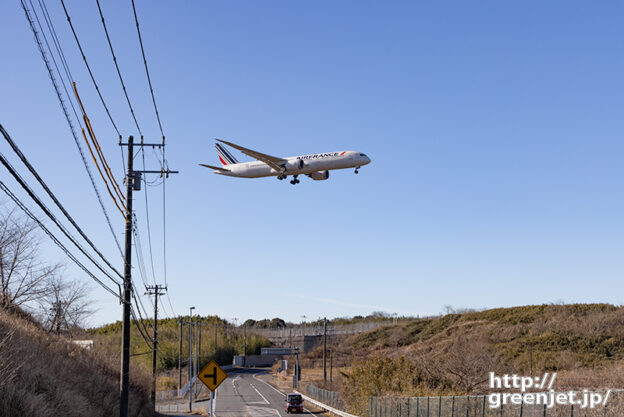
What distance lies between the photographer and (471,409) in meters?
24.3

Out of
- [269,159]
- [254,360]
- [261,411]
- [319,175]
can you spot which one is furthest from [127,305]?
[254,360]

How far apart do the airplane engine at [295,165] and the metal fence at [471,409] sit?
1458cm

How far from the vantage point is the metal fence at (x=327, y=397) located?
48.9 meters

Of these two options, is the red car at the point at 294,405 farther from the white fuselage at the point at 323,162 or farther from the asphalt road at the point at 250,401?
the white fuselage at the point at 323,162

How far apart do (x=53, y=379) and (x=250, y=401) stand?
40947 millimetres

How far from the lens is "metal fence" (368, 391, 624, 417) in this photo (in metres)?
18.7

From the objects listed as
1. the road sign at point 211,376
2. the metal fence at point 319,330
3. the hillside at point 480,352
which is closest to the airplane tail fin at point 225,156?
the hillside at point 480,352

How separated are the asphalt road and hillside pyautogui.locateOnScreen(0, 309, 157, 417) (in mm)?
11505

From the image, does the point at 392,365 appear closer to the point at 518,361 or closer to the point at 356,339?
the point at 518,361

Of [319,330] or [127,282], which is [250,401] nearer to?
[127,282]

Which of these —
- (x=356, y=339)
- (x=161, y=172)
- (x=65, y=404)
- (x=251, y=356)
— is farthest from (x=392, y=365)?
(x=251, y=356)

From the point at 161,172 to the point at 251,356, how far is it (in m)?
120

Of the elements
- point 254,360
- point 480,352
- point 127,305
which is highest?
point 127,305

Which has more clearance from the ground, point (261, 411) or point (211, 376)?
point (211, 376)
